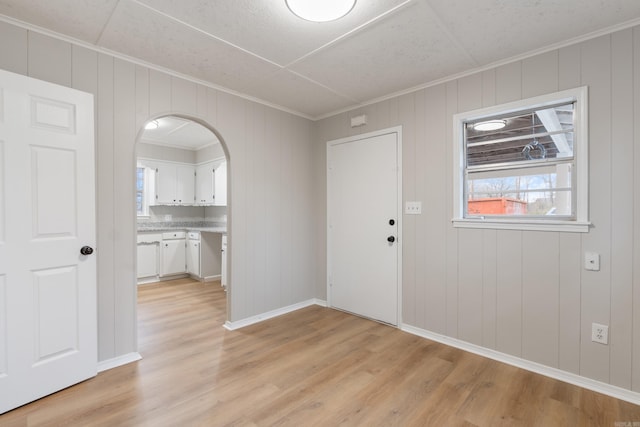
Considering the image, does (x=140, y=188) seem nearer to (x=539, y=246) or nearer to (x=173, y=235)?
(x=173, y=235)

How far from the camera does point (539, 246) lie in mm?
2402

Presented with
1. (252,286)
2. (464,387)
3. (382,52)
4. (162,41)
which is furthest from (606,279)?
(162,41)

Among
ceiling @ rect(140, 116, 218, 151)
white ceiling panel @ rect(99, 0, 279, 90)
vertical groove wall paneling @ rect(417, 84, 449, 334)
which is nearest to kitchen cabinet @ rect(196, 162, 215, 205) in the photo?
ceiling @ rect(140, 116, 218, 151)

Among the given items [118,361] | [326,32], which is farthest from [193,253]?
[326,32]

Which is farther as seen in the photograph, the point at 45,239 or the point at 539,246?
the point at 539,246

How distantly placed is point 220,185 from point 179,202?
1.02 metres

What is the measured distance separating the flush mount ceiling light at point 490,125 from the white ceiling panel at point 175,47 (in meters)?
1.92

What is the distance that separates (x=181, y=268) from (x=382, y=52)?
497cm

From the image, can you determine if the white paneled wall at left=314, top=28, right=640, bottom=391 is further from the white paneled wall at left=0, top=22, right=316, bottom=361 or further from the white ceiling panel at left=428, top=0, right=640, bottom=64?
the white paneled wall at left=0, top=22, right=316, bottom=361

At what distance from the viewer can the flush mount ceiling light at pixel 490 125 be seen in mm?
2675

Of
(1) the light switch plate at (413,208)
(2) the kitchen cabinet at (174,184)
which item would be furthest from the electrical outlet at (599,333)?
(2) the kitchen cabinet at (174,184)

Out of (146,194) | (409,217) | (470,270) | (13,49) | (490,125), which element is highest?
(13,49)

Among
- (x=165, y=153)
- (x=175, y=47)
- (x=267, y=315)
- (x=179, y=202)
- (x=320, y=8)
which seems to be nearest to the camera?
(x=320, y=8)

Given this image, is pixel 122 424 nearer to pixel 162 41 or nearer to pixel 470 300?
pixel 162 41
